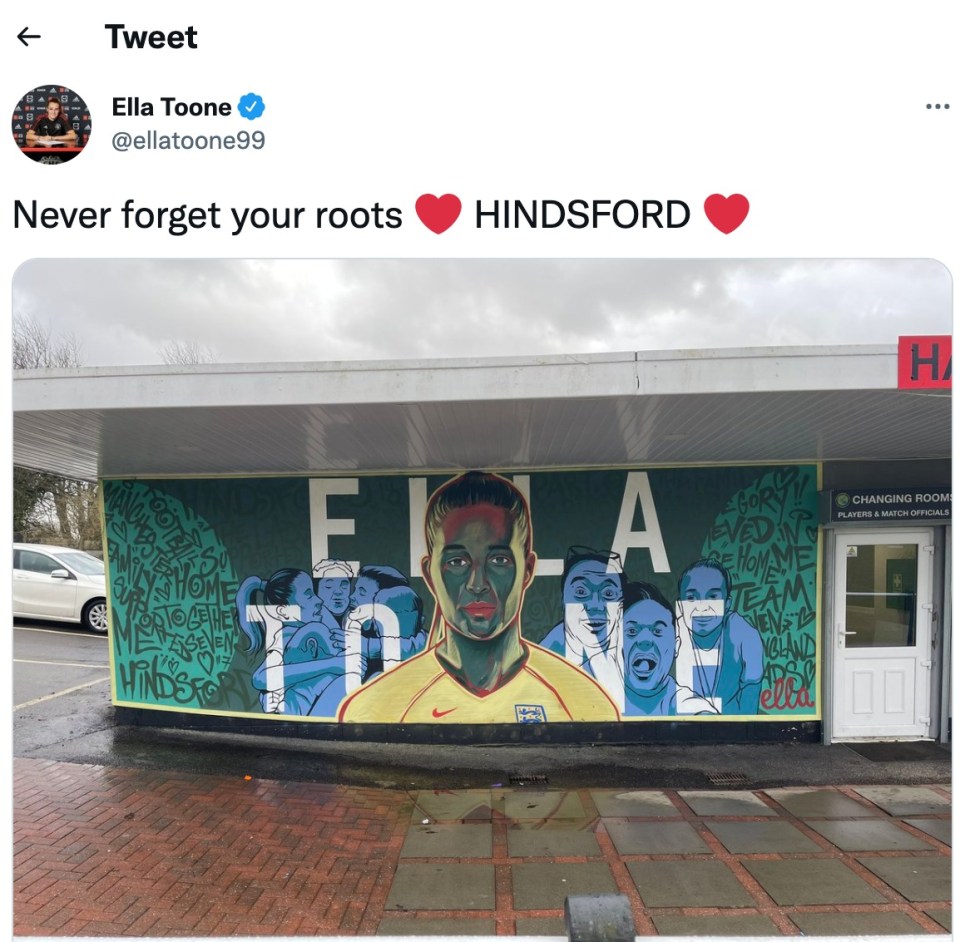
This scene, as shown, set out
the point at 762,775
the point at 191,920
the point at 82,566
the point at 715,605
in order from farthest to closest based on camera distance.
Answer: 1. the point at 82,566
2. the point at 715,605
3. the point at 762,775
4. the point at 191,920

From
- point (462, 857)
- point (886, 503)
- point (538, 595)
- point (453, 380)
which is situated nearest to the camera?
point (453, 380)

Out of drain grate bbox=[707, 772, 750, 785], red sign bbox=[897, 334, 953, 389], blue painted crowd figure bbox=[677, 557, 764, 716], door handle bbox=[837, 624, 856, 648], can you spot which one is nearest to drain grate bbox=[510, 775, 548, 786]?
drain grate bbox=[707, 772, 750, 785]

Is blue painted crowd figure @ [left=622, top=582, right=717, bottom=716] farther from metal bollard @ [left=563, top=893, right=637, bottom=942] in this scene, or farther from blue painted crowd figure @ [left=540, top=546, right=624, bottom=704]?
metal bollard @ [left=563, top=893, right=637, bottom=942]

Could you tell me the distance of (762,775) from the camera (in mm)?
5758

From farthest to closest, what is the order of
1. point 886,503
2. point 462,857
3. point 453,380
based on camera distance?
1. point 886,503
2. point 462,857
3. point 453,380

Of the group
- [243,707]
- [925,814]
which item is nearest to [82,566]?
[243,707]

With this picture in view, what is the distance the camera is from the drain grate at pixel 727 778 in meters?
5.60

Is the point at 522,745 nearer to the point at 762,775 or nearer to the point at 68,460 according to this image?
the point at 762,775

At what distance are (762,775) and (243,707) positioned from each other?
192 inches
